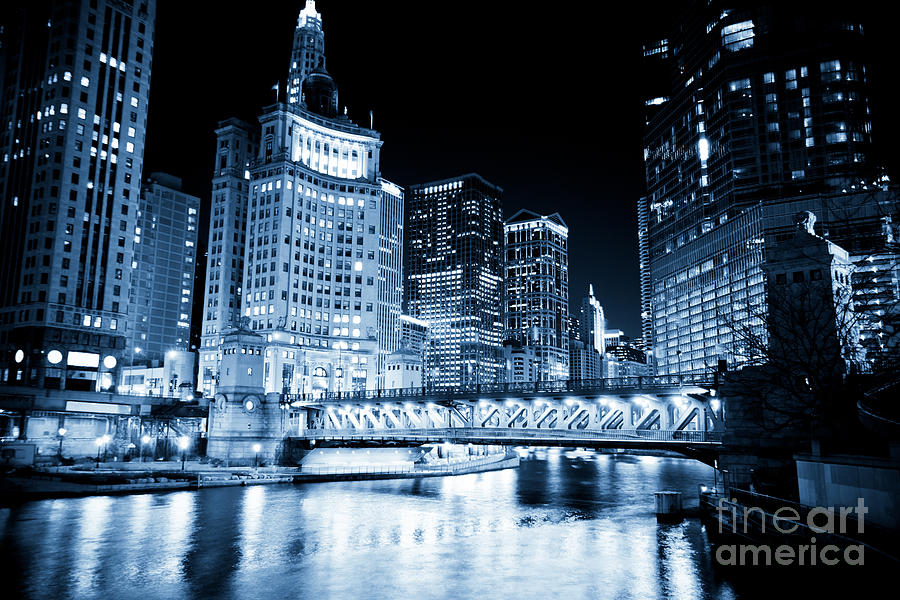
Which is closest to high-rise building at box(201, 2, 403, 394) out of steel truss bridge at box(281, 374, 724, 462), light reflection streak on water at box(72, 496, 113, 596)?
steel truss bridge at box(281, 374, 724, 462)

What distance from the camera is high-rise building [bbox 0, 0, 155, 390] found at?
109m

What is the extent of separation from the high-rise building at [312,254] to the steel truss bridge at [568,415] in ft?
187

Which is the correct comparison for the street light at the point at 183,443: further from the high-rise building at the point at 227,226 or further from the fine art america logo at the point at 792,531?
the fine art america logo at the point at 792,531

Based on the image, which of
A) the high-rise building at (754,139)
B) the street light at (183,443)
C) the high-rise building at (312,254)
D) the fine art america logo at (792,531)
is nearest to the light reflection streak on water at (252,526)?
the fine art america logo at (792,531)

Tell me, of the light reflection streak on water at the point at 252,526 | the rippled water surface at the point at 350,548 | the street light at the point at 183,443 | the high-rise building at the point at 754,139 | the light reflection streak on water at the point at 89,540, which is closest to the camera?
the rippled water surface at the point at 350,548

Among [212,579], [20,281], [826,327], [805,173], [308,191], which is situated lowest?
[212,579]

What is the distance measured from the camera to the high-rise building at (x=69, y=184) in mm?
108750

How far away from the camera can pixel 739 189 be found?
174250 mm

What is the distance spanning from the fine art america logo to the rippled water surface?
2024mm

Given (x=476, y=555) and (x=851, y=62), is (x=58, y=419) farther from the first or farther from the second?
(x=851, y=62)

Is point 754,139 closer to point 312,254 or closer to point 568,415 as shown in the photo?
point 312,254

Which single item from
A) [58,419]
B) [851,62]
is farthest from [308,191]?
[851,62]

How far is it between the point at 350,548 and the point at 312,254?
10735cm

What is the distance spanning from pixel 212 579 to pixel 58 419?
69190 mm
